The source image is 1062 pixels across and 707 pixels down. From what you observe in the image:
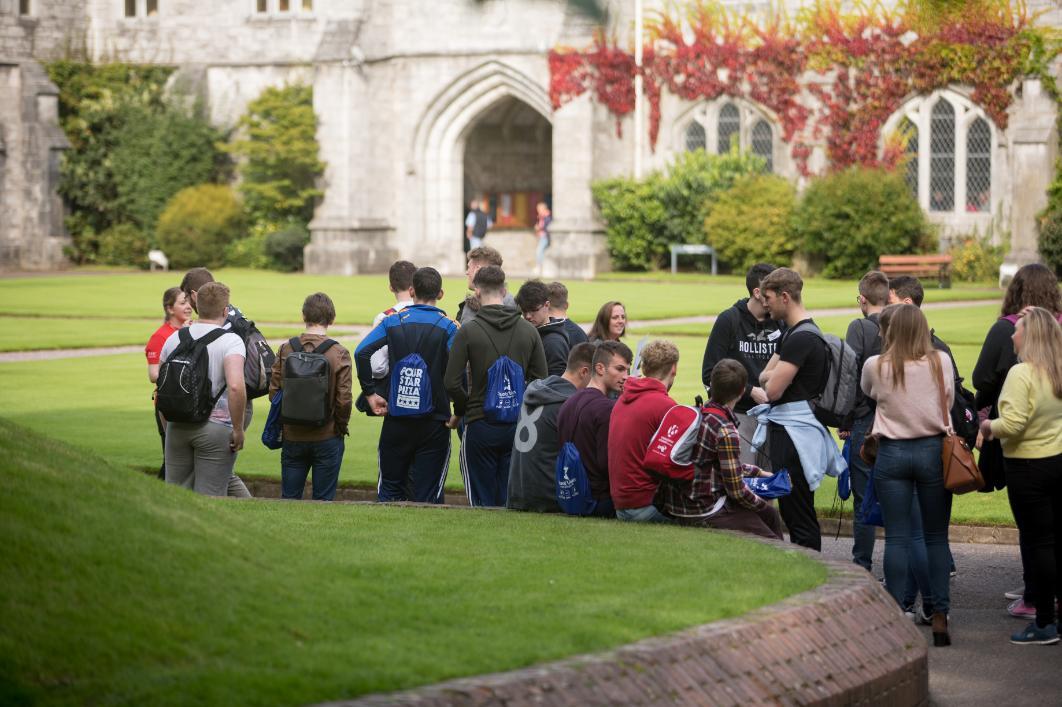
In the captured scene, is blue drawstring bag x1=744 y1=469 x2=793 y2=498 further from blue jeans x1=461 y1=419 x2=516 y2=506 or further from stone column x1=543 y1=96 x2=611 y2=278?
stone column x1=543 y1=96 x2=611 y2=278

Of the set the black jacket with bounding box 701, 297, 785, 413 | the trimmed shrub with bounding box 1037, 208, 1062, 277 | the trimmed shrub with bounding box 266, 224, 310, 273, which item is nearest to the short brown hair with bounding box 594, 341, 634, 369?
the black jacket with bounding box 701, 297, 785, 413

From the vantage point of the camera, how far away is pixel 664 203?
35.7 m

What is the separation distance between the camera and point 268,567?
6.20 meters

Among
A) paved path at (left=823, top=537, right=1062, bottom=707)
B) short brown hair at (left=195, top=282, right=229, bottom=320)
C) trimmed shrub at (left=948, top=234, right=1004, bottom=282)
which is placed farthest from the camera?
trimmed shrub at (left=948, top=234, right=1004, bottom=282)

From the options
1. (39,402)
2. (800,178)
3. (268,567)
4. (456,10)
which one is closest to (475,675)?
(268,567)

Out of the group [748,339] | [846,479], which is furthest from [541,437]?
[846,479]

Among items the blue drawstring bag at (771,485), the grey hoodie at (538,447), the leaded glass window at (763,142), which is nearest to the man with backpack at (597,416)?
the grey hoodie at (538,447)

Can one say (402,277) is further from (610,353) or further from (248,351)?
(610,353)

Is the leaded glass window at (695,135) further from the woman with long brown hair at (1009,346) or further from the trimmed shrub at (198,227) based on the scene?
the woman with long brown hair at (1009,346)

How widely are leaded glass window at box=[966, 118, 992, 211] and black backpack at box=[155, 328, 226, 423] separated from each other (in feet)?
89.6

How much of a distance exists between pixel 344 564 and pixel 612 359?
6.84ft

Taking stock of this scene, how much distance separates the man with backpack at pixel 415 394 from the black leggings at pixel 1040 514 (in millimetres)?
3337

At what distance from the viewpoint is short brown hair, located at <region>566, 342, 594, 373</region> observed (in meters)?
8.42

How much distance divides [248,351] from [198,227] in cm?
3138
